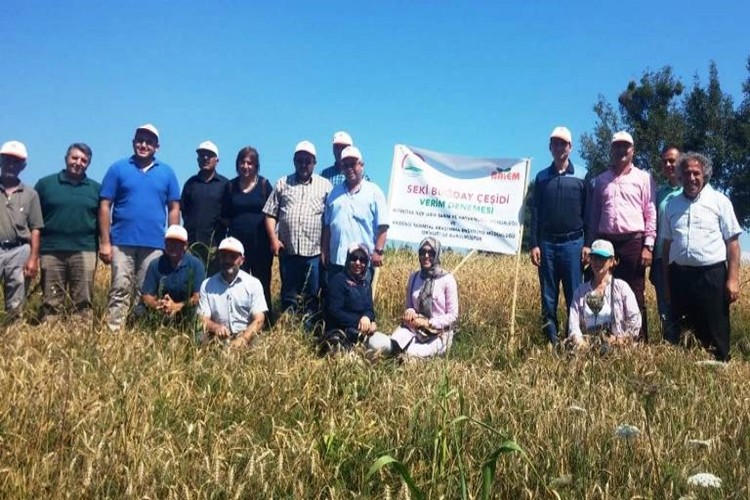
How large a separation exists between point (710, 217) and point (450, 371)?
2.84 meters

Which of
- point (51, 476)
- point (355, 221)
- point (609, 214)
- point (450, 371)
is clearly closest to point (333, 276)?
point (355, 221)

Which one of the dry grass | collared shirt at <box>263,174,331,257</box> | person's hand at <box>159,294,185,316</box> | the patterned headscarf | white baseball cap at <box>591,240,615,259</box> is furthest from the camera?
collared shirt at <box>263,174,331,257</box>

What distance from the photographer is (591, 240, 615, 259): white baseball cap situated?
6.43m

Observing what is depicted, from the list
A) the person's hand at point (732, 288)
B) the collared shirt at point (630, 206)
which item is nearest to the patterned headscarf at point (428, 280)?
the collared shirt at point (630, 206)

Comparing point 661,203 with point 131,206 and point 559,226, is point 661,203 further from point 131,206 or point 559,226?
point 131,206

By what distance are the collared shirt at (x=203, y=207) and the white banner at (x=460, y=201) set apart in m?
2.00

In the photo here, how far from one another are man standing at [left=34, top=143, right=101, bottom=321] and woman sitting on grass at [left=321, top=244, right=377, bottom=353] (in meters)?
2.47

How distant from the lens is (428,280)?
721 centimetres

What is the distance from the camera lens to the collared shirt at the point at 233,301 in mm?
6656

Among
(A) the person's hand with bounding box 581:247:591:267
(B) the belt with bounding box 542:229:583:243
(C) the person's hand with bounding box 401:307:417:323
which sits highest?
(B) the belt with bounding box 542:229:583:243

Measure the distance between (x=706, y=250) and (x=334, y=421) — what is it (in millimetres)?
3801

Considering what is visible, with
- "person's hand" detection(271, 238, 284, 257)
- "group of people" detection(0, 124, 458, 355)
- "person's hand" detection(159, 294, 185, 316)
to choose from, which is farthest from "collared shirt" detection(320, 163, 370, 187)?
"person's hand" detection(159, 294, 185, 316)

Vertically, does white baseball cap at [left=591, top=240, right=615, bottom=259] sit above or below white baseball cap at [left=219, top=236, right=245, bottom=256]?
above

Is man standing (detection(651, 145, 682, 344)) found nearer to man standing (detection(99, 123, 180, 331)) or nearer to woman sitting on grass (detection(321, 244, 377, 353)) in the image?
woman sitting on grass (detection(321, 244, 377, 353))
